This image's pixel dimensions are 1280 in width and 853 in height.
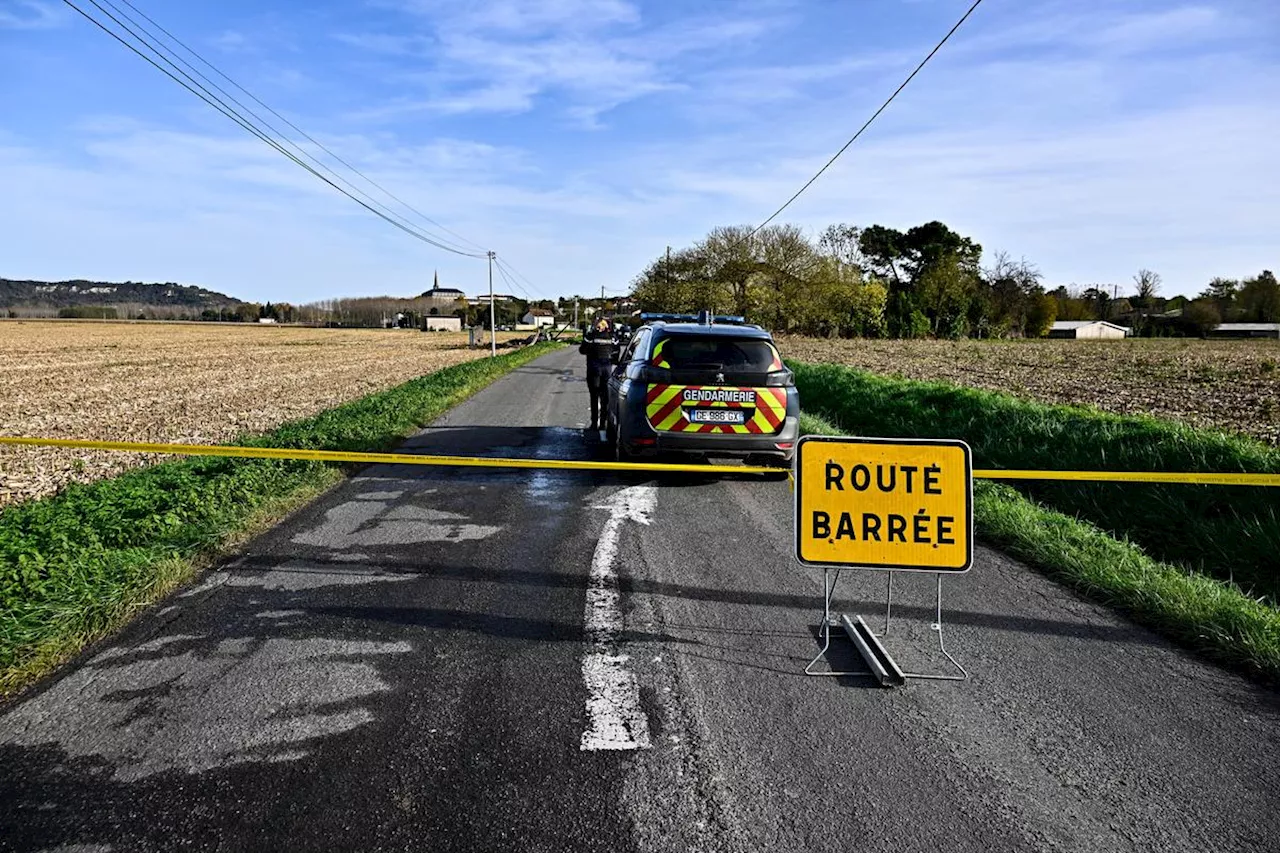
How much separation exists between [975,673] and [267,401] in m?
18.9

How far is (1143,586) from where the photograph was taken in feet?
16.8

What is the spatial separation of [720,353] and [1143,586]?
4375mm

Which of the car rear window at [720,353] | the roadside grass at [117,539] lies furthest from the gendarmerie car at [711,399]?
the roadside grass at [117,539]

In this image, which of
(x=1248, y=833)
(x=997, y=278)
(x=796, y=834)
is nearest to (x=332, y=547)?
(x=796, y=834)

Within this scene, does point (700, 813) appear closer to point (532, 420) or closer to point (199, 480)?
point (199, 480)


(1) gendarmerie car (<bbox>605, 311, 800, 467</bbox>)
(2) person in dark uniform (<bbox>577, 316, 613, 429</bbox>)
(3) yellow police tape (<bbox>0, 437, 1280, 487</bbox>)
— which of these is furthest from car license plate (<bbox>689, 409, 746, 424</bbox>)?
(2) person in dark uniform (<bbox>577, 316, 613, 429</bbox>)

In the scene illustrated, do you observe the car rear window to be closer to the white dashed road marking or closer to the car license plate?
the car license plate

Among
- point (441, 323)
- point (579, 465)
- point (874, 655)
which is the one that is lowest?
point (874, 655)

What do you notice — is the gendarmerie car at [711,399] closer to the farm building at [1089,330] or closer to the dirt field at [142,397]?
the dirt field at [142,397]

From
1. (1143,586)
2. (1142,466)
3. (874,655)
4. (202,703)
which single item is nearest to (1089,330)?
(1142,466)

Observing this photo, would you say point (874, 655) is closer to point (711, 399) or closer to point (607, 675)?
point (607, 675)

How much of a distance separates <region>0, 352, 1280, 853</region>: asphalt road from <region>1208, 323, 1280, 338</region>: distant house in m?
94.8

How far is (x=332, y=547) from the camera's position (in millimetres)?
6078

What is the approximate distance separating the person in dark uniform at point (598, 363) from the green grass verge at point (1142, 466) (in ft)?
15.4
